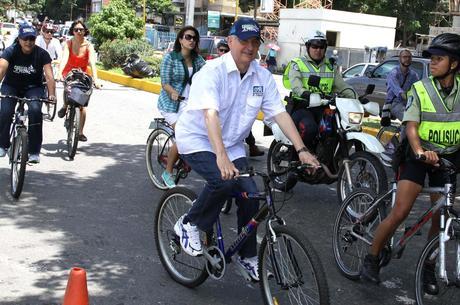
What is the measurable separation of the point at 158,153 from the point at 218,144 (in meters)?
3.57

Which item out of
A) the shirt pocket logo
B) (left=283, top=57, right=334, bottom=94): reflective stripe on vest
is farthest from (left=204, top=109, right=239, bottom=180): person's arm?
(left=283, top=57, right=334, bottom=94): reflective stripe on vest

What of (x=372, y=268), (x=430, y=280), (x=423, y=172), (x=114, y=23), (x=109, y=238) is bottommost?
(x=109, y=238)

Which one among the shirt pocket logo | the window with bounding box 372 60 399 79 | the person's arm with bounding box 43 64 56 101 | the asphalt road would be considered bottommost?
the asphalt road

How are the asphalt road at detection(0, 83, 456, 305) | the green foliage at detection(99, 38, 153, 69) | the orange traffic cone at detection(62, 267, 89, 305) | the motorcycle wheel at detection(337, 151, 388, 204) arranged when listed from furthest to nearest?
the green foliage at detection(99, 38, 153, 69) < the motorcycle wheel at detection(337, 151, 388, 204) < the asphalt road at detection(0, 83, 456, 305) < the orange traffic cone at detection(62, 267, 89, 305)

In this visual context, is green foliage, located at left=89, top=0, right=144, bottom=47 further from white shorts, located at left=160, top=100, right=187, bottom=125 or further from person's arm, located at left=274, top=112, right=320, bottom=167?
person's arm, located at left=274, top=112, right=320, bottom=167

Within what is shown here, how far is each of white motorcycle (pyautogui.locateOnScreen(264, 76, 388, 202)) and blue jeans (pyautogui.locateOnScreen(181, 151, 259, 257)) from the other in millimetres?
1934

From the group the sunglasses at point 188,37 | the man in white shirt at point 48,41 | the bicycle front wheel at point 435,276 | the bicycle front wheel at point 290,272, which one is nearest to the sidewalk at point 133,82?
the man in white shirt at point 48,41

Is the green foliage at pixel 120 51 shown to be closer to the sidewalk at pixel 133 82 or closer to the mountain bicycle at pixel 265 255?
the sidewalk at pixel 133 82

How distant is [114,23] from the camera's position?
83.3 feet

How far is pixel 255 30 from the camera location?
382 cm

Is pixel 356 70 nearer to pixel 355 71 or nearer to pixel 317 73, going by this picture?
pixel 355 71

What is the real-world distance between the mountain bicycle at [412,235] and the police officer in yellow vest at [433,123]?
0.28 ft

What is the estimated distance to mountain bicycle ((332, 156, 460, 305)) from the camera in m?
3.67

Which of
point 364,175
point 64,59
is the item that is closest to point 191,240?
point 364,175
